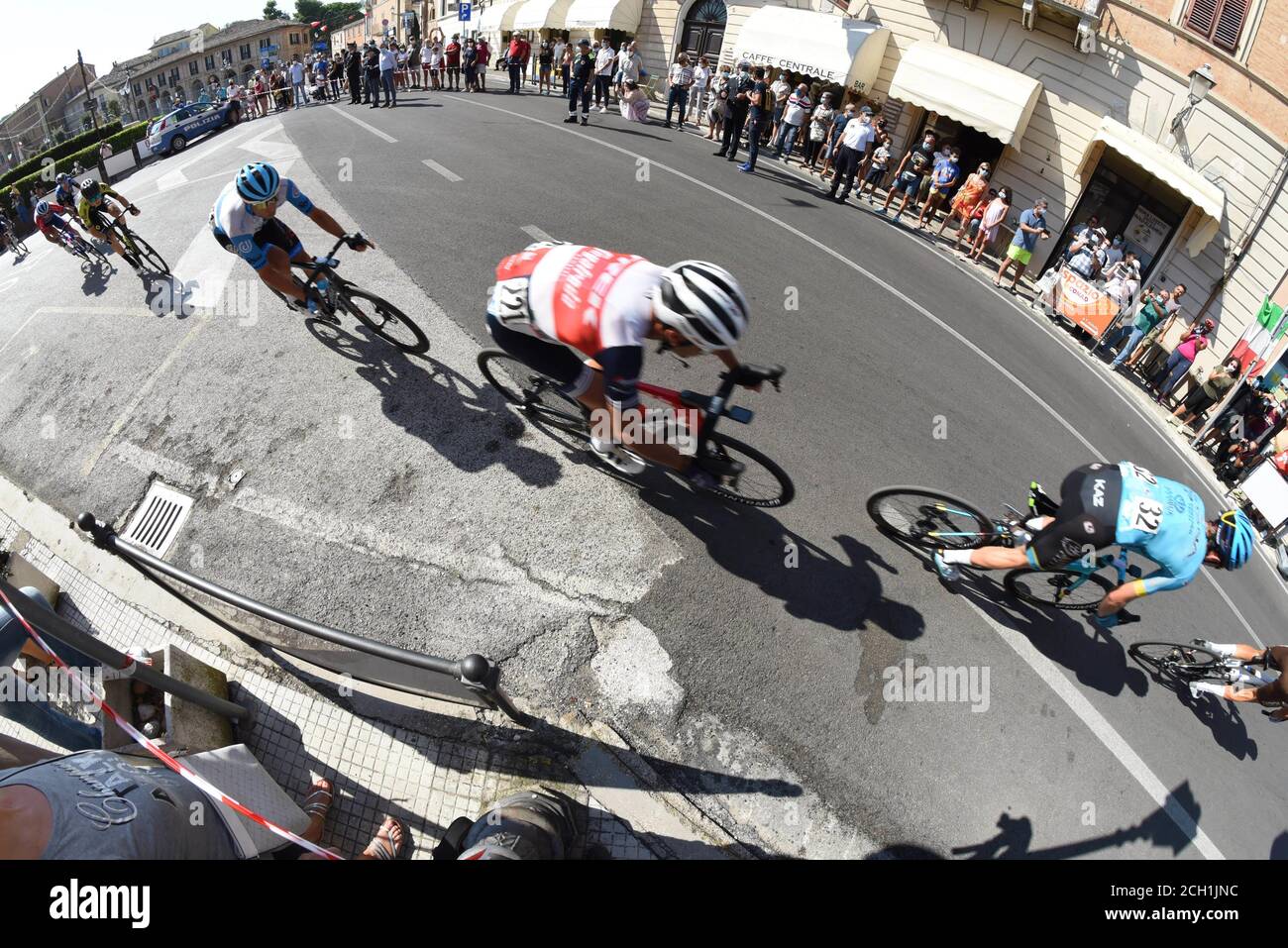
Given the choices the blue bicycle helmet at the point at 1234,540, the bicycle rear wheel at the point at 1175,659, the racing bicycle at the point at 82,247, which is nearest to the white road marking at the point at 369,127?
the racing bicycle at the point at 82,247

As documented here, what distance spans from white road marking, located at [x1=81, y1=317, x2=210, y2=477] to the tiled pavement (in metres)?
3.02

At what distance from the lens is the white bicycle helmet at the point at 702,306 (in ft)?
12.5

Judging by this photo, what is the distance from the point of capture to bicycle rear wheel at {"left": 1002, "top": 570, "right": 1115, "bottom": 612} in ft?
16.5

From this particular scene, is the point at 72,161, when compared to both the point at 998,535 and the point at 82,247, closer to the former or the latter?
the point at 82,247

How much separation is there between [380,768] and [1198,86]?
759 inches

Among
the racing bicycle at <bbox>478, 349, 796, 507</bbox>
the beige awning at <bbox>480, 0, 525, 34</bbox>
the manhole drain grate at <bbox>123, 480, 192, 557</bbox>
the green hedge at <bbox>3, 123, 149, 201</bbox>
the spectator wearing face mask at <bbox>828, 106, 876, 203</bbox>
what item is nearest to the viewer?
the racing bicycle at <bbox>478, 349, 796, 507</bbox>

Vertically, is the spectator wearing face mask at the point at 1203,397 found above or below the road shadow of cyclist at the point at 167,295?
above

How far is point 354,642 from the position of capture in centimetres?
329

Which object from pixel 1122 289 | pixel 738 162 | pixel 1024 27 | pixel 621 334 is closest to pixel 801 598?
pixel 621 334

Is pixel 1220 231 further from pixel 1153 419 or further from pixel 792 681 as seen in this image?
pixel 792 681

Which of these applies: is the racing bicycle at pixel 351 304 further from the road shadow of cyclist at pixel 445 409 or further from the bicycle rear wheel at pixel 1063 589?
the bicycle rear wheel at pixel 1063 589

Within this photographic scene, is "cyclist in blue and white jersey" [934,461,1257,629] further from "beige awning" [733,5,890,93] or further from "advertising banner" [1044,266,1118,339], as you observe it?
"beige awning" [733,5,890,93]

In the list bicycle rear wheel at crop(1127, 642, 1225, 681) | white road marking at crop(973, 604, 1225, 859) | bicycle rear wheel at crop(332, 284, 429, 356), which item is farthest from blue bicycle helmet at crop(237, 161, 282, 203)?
bicycle rear wheel at crop(1127, 642, 1225, 681)

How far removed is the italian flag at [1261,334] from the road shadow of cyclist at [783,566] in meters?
9.57
